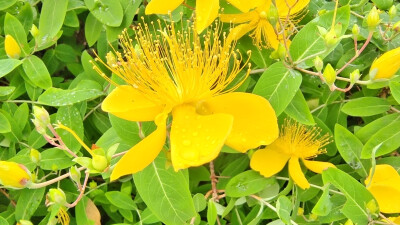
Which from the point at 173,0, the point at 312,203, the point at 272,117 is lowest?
the point at 312,203

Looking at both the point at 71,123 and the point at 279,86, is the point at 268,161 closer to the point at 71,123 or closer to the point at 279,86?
the point at 279,86

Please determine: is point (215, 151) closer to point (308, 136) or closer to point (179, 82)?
point (179, 82)

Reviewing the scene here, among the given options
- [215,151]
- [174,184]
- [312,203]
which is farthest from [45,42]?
[312,203]

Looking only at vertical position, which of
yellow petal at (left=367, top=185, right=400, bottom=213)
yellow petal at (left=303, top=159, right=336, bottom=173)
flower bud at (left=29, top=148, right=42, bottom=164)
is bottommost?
yellow petal at (left=367, top=185, right=400, bottom=213)

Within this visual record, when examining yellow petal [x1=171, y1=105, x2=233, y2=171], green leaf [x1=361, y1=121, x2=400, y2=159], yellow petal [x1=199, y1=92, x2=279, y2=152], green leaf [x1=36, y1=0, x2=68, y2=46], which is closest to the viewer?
yellow petal [x1=171, y1=105, x2=233, y2=171]

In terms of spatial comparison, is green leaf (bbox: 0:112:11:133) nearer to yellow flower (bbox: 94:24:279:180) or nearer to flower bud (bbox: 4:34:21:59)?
flower bud (bbox: 4:34:21:59)

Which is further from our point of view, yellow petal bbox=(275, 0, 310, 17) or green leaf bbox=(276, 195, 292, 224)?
yellow petal bbox=(275, 0, 310, 17)

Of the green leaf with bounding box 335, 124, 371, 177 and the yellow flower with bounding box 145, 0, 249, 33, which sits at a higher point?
the yellow flower with bounding box 145, 0, 249, 33

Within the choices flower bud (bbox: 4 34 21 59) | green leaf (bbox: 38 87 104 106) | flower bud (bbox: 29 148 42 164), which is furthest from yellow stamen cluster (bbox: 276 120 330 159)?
flower bud (bbox: 4 34 21 59)
